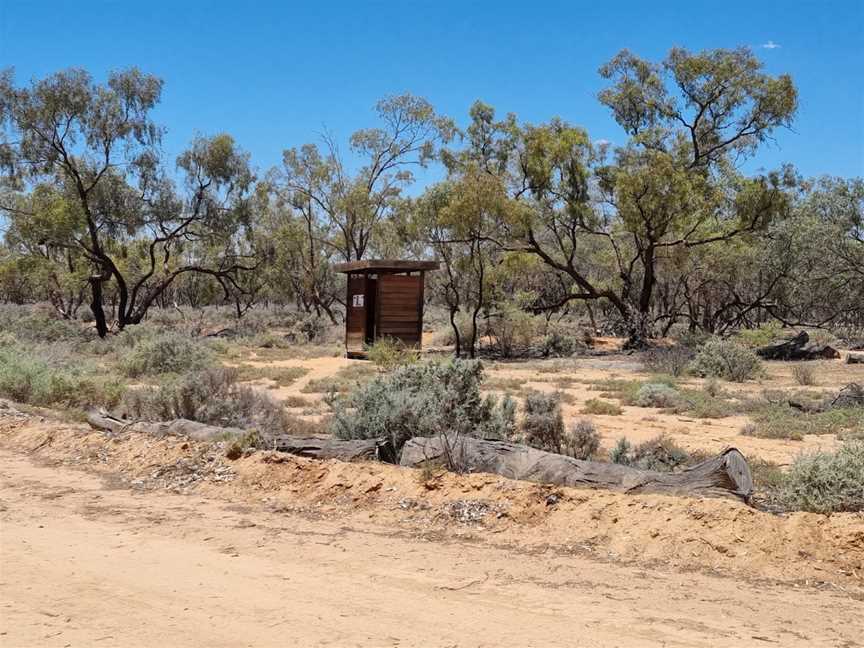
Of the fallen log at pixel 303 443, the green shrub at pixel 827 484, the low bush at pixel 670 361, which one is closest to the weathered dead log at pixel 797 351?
the low bush at pixel 670 361

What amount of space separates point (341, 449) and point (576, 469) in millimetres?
2401

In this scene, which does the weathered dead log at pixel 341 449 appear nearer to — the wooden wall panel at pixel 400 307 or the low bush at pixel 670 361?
the low bush at pixel 670 361

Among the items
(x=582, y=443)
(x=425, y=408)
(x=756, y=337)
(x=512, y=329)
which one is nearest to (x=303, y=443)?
(x=425, y=408)

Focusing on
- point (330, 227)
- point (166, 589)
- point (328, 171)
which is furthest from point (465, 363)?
point (330, 227)

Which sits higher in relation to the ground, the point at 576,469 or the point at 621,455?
the point at 576,469

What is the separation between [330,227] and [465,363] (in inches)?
1300

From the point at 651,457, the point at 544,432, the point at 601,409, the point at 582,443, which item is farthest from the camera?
the point at 601,409

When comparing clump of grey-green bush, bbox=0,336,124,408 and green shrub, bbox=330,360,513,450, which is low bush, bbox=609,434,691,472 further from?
clump of grey-green bush, bbox=0,336,124,408

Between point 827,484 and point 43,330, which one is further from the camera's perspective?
point 43,330

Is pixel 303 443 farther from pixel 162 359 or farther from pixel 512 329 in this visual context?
pixel 512 329

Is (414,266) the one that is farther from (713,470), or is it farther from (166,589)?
(166,589)

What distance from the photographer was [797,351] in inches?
925

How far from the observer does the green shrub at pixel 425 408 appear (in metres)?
8.11

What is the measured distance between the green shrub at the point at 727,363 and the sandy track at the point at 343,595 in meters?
13.9
